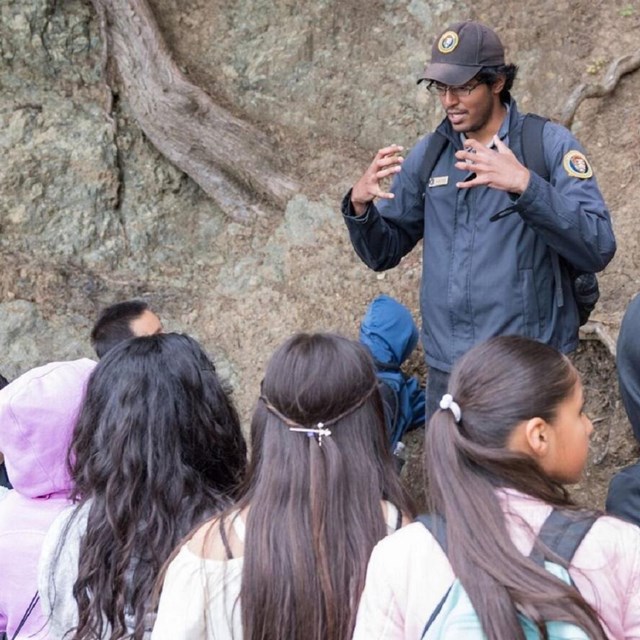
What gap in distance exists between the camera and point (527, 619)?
5.56ft

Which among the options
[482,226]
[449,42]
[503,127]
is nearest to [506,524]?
[482,226]

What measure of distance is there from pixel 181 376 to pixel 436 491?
91 cm

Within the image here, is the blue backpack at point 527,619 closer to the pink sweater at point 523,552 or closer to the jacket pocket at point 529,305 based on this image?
the pink sweater at point 523,552

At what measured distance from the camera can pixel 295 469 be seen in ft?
7.05

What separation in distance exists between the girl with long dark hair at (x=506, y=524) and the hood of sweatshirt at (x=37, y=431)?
1074mm

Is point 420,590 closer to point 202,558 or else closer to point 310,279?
point 202,558

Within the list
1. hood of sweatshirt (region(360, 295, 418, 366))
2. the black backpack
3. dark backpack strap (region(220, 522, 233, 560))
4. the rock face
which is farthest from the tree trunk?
dark backpack strap (region(220, 522, 233, 560))

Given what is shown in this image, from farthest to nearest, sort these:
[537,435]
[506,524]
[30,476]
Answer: [30,476], [537,435], [506,524]

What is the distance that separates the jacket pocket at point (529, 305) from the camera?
3361 mm

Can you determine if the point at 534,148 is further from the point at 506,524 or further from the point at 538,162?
the point at 506,524

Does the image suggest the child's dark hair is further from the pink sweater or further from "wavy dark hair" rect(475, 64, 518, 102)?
the pink sweater

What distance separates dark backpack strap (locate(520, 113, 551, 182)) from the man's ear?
1.63 metres

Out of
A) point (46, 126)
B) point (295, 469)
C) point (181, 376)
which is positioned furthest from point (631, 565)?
point (46, 126)

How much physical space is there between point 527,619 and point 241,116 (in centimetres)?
554
